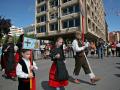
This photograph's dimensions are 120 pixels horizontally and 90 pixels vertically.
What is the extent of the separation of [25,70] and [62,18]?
4036cm

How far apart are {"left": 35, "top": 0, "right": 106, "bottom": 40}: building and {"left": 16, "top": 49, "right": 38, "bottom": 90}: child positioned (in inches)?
1294

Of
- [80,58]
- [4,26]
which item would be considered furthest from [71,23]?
[80,58]

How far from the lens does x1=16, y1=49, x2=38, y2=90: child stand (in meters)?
4.92

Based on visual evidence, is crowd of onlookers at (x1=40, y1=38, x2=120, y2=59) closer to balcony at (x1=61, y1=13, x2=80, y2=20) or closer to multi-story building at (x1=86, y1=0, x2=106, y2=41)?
balcony at (x1=61, y1=13, x2=80, y2=20)

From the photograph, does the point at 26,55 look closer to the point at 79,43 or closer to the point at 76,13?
the point at 79,43

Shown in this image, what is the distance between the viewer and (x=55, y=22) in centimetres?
4697

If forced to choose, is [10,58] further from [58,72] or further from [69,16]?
[69,16]

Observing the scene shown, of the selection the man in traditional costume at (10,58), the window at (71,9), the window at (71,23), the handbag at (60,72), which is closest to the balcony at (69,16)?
the window at (71,23)

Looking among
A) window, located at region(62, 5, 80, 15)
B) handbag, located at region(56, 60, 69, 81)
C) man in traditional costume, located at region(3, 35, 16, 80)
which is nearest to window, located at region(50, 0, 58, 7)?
window, located at region(62, 5, 80, 15)

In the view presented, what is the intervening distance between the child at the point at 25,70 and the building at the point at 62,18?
3286 cm

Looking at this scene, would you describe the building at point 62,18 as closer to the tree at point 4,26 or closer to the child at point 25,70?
the tree at point 4,26

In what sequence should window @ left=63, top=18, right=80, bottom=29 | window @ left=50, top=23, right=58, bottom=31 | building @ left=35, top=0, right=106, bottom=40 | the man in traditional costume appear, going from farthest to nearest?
window @ left=50, top=23, right=58, bottom=31 < building @ left=35, top=0, right=106, bottom=40 < window @ left=63, top=18, right=80, bottom=29 < the man in traditional costume

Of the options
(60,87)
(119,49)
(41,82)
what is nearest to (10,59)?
(41,82)

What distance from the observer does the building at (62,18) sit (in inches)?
1623
